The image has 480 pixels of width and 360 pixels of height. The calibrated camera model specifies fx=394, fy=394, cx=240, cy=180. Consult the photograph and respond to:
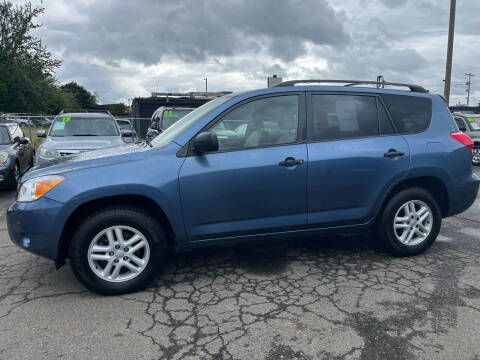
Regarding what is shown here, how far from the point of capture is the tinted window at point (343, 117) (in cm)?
378

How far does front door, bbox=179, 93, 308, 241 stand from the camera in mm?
3385

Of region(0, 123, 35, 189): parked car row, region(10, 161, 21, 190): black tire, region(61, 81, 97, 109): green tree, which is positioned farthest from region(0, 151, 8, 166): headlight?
region(61, 81, 97, 109): green tree

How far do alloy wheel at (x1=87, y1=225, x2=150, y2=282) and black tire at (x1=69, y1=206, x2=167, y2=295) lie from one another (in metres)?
0.03

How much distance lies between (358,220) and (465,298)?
1.10 m

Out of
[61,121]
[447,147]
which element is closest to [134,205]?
[447,147]

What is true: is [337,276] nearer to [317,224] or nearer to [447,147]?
[317,224]

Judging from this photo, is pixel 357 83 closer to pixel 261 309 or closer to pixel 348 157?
pixel 348 157

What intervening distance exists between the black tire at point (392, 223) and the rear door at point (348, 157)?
0.68ft

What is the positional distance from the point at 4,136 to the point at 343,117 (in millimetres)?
7567

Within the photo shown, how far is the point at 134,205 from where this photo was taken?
342 cm

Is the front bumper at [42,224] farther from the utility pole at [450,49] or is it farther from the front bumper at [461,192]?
the utility pole at [450,49]

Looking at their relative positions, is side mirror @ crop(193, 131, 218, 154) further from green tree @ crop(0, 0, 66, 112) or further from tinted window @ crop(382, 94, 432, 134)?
green tree @ crop(0, 0, 66, 112)

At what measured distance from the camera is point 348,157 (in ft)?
12.2

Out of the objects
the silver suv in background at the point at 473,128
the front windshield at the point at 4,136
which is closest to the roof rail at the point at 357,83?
the front windshield at the point at 4,136
